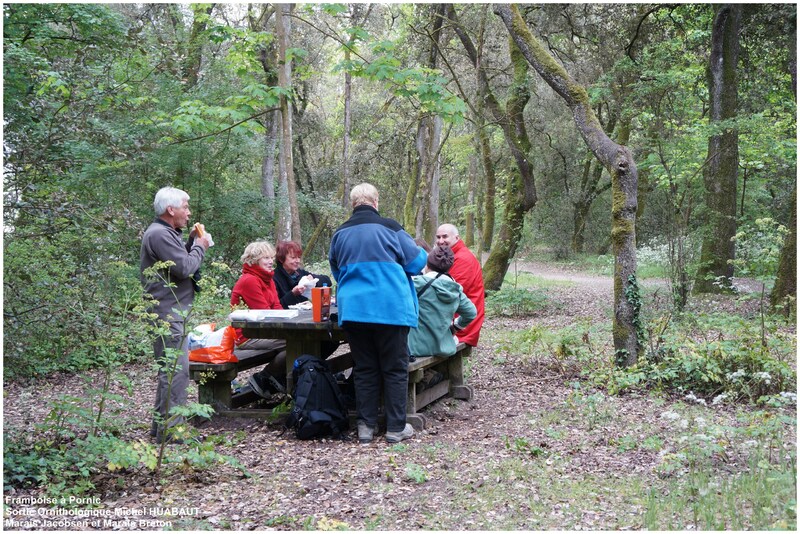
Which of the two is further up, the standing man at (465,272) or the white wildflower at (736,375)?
the standing man at (465,272)

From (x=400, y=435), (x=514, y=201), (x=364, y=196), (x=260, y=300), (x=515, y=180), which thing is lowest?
(x=400, y=435)

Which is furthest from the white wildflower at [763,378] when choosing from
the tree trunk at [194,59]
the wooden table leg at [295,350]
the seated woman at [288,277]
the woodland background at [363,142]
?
the tree trunk at [194,59]

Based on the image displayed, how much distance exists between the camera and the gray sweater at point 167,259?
5098mm

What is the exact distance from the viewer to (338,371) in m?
7.09

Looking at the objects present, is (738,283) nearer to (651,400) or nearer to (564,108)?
(651,400)

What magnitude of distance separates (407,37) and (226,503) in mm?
14393

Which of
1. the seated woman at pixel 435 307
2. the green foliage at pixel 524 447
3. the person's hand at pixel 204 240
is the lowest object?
the green foliage at pixel 524 447

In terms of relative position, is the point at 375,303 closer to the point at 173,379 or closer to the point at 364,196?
the point at 364,196

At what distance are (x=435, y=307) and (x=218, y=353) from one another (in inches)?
76.4

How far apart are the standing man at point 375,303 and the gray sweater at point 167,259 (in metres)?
1.17

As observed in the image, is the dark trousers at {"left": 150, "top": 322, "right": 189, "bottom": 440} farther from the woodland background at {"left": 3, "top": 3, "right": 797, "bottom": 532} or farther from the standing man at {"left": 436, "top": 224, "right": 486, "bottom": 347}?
the standing man at {"left": 436, "top": 224, "right": 486, "bottom": 347}

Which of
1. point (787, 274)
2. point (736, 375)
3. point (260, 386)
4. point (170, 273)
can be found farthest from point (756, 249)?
point (170, 273)

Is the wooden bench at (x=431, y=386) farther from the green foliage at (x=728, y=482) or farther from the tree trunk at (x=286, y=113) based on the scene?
the tree trunk at (x=286, y=113)

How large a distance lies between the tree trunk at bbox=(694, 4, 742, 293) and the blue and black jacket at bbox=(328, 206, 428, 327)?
8500mm
